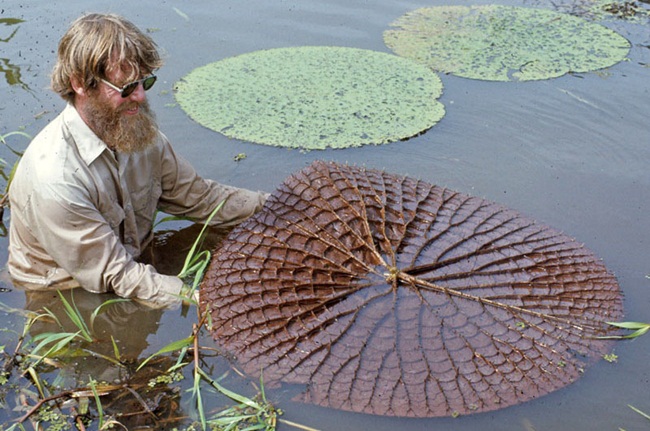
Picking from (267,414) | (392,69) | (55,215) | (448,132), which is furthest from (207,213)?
(392,69)

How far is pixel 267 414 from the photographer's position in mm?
2578

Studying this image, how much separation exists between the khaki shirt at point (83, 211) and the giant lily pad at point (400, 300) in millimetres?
363

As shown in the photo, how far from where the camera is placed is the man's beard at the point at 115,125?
2854 millimetres

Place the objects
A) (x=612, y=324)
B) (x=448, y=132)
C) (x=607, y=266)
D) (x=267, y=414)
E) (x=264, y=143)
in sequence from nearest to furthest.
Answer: (x=267, y=414) → (x=612, y=324) → (x=607, y=266) → (x=264, y=143) → (x=448, y=132)

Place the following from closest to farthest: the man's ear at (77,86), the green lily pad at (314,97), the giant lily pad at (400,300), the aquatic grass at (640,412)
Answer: the giant lily pad at (400,300) → the aquatic grass at (640,412) → the man's ear at (77,86) → the green lily pad at (314,97)

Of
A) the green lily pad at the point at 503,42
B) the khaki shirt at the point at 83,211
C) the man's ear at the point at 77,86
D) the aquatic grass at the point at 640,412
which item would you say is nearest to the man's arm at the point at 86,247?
the khaki shirt at the point at 83,211

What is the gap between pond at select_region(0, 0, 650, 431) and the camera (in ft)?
9.04

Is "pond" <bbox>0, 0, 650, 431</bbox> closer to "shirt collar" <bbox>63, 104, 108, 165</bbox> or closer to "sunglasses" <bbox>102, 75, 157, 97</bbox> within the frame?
"shirt collar" <bbox>63, 104, 108, 165</bbox>

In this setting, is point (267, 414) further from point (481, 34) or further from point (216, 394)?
point (481, 34)

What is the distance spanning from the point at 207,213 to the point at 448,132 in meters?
1.78

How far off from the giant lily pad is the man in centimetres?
42

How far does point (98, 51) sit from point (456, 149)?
234 centimetres

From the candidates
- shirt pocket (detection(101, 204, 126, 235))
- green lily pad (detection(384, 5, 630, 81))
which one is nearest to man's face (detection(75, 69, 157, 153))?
shirt pocket (detection(101, 204, 126, 235))

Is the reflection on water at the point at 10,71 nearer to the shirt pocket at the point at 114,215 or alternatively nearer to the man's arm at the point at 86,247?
the shirt pocket at the point at 114,215
